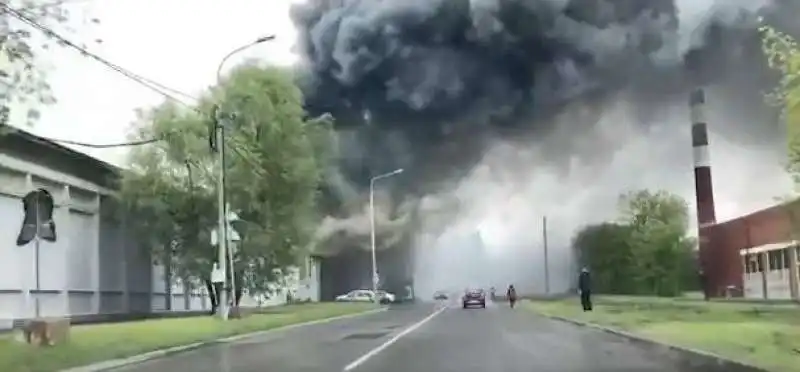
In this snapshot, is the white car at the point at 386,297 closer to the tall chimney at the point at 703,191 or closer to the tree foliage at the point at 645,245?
the tree foliage at the point at 645,245

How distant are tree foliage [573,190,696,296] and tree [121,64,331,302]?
31.0m

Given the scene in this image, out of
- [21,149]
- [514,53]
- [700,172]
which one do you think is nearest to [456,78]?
[514,53]

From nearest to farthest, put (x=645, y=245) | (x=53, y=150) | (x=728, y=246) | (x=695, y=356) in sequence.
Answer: (x=695, y=356) → (x=53, y=150) → (x=728, y=246) → (x=645, y=245)

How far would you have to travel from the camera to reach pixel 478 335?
1036 inches

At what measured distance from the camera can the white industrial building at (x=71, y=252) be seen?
33.8m

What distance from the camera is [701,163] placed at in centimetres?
6303

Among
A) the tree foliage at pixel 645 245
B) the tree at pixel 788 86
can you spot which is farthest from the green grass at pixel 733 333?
the tree foliage at pixel 645 245

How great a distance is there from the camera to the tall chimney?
2354 inches

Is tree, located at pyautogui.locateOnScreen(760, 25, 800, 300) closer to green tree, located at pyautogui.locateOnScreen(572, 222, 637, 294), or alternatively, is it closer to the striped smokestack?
the striped smokestack

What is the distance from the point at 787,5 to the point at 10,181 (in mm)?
32368

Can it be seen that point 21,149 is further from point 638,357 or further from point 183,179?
point 638,357

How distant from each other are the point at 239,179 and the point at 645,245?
36725mm

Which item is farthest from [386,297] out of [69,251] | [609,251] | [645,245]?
[69,251]

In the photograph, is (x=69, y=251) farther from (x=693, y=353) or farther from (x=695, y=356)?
(x=695, y=356)
